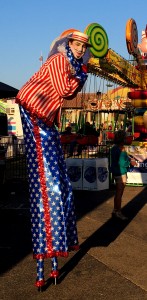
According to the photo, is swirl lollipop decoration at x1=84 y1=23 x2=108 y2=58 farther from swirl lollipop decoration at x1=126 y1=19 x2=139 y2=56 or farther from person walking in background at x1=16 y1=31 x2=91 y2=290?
person walking in background at x1=16 y1=31 x2=91 y2=290

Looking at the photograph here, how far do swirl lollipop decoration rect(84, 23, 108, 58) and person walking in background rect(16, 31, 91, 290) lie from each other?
11595 mm

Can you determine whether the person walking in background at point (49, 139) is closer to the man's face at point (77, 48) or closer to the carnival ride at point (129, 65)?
the man's face at point (77, 48)

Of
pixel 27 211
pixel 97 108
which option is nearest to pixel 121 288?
pixel 27 211

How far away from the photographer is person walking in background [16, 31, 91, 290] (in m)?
3.41

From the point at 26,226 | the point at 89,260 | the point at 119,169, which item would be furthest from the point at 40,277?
the point at 119,169

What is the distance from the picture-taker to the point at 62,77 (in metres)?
3.38

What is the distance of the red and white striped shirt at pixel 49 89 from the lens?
11.1 ft

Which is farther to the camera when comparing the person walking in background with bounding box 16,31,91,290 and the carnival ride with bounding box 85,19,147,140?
the carnival ride with bounding box 85,19,147,140

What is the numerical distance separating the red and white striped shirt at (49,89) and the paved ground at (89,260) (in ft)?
5.01

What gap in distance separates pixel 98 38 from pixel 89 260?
40.0 feet

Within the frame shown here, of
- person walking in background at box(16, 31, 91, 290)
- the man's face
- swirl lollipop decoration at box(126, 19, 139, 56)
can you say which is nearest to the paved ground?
person walking in background at box(16, 31, 91, 290)

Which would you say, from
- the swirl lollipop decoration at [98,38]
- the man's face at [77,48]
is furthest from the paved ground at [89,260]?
the swirl lollipop decoration at [98,38]

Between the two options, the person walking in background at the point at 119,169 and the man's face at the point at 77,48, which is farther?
the person walking in background at the point at 119,169

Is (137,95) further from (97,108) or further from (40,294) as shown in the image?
(40,294)
